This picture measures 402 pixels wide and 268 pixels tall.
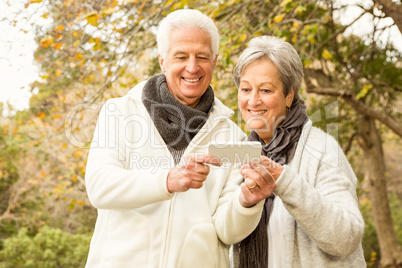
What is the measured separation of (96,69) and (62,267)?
5.45 metres

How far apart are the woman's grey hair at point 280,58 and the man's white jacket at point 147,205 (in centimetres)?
43

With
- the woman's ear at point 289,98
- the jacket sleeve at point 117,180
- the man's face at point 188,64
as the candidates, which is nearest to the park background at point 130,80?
the woman's ear at point 289,98

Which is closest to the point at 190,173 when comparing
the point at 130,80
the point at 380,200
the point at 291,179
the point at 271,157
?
the point at 291,179

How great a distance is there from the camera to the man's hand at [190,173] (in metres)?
1.91

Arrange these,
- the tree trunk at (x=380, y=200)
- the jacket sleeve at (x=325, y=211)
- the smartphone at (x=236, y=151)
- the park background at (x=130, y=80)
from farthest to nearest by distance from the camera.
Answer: the tree trunk at (x=380, y=200)
the park background at (x=130, y=80)
the jacket sleeve at (x=325, y=211)
the smartphone at (x=236, y=151)

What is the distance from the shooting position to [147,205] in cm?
207

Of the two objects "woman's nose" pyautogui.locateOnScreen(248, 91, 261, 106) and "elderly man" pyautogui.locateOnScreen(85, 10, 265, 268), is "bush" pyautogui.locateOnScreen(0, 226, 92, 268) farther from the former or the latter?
"woman's nose" pyautogui.locateOnScreen(248, 91, 261, 106)

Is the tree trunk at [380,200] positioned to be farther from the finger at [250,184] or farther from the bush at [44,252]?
the finger at [250,184]

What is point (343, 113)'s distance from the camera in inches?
360

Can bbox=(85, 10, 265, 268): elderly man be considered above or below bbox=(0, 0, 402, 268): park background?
below

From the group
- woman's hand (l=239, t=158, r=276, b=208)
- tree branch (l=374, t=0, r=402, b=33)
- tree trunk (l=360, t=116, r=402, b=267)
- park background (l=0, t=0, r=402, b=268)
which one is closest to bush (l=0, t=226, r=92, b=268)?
park background (l=0, t=0, r=402, b=268)

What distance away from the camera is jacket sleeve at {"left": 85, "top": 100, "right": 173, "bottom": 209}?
6.39ft

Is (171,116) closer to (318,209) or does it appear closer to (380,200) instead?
(318,209)

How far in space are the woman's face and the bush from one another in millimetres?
7701
